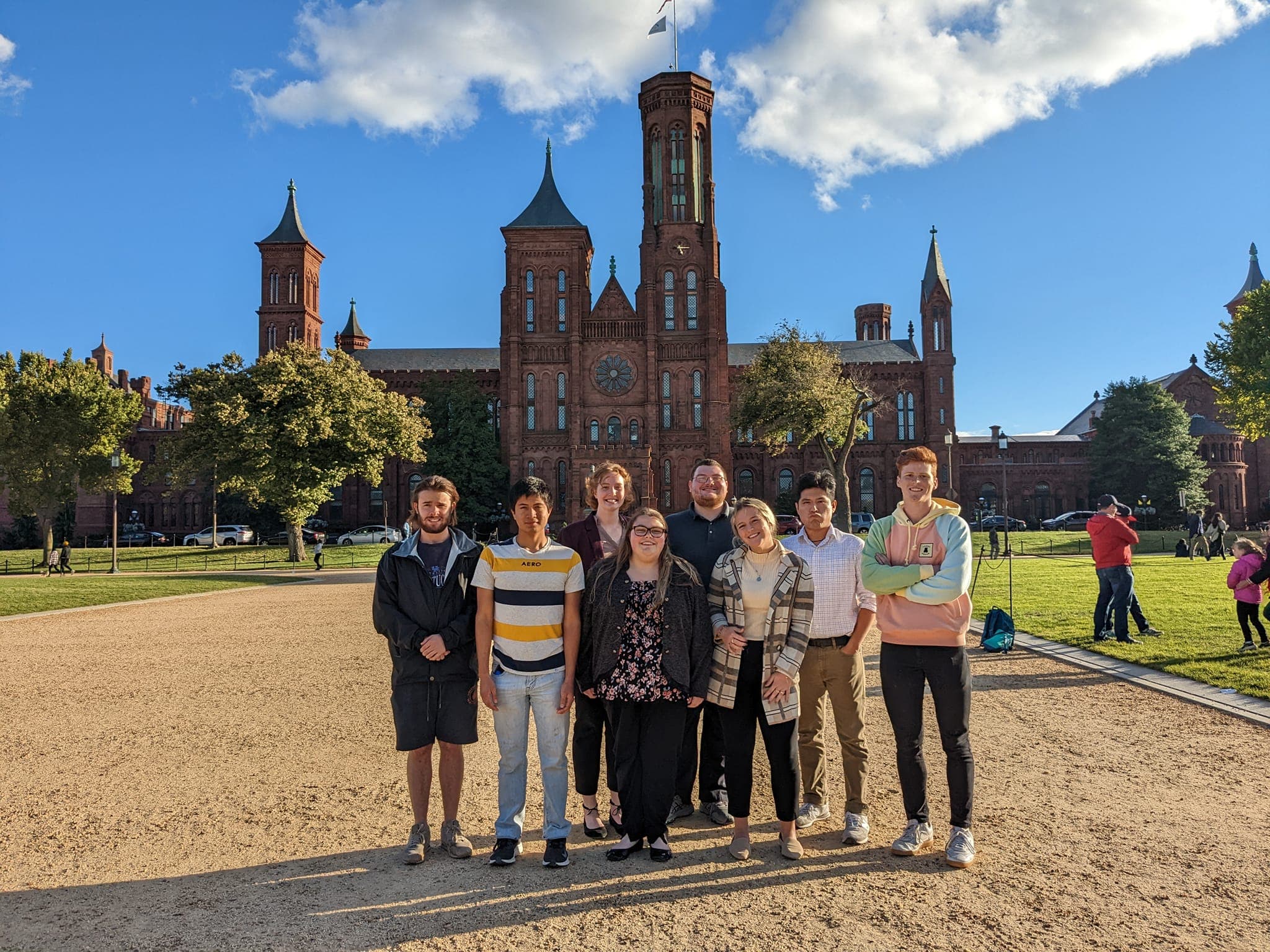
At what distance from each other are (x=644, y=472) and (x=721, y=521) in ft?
156

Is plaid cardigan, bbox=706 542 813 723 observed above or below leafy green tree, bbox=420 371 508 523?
below

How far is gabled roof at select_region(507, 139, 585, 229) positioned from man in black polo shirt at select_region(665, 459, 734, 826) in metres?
54.3

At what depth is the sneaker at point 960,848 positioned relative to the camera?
444 cm

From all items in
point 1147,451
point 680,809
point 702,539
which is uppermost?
point 1147,451

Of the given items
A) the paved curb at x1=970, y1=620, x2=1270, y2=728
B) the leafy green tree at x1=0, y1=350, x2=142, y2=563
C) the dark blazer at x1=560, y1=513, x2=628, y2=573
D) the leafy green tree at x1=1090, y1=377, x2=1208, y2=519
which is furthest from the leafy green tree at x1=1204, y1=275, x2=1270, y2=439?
the leafy green tree at x1=0, y1=350, x2=142, y2=563

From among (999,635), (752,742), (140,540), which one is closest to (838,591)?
(752,742)

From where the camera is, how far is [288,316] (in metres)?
66.7

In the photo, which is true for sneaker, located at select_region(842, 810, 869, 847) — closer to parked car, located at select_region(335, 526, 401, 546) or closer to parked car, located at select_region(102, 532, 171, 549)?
parked car, located at select_region(335, 526, 401, 546)

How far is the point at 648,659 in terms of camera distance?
4480 millimetres

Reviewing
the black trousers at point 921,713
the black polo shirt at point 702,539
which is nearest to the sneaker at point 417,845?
the black polo shirt at point 702,539

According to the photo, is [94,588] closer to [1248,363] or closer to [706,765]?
[706,765]

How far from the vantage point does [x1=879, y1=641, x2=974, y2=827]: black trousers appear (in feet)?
15.0

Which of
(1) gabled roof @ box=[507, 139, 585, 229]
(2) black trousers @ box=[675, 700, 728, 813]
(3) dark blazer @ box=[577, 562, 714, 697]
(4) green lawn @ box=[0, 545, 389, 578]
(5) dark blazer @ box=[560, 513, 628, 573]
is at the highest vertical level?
(1) gabled roof @ box=[507, 139, 585, 229]

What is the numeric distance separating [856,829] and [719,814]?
888 mm
